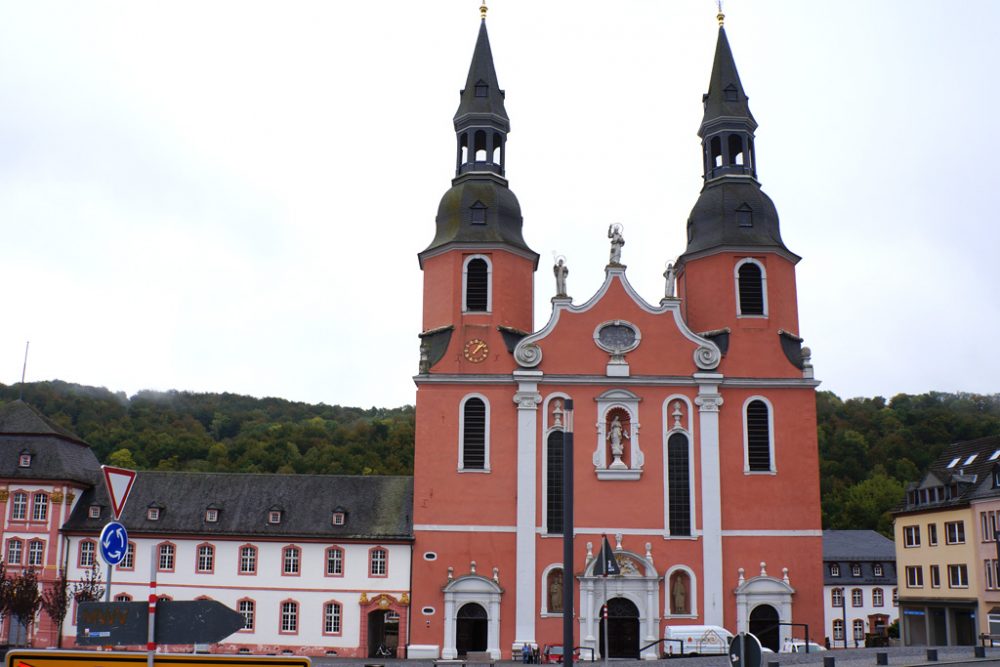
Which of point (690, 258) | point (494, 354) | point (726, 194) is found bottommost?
point (494, 354)

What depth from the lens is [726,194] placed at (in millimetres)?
41281

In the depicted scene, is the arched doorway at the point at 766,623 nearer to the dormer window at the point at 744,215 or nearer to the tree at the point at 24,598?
the dormer window at the point at 744,215

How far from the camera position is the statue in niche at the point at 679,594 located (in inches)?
1443

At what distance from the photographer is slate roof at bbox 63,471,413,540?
42312 mm

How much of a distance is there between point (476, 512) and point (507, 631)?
432 cm

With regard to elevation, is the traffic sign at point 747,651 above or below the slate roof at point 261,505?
below

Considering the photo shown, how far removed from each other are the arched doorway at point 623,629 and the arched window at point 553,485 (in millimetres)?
3409

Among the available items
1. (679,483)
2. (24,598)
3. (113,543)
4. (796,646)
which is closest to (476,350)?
(679,483)

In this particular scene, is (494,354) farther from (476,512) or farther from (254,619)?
(254,619)

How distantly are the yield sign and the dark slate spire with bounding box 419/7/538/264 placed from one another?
30526 millimetres

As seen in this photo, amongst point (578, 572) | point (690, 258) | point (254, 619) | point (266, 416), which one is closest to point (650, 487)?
point (578, 572)

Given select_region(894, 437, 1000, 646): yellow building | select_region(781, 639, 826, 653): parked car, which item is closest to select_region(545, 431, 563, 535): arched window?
select_region(781, 639, 826, 653): parked car

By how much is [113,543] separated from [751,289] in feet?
110

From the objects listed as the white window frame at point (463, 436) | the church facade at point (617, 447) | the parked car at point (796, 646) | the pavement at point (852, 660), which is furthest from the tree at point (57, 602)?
the parked car at point (796, 646)
